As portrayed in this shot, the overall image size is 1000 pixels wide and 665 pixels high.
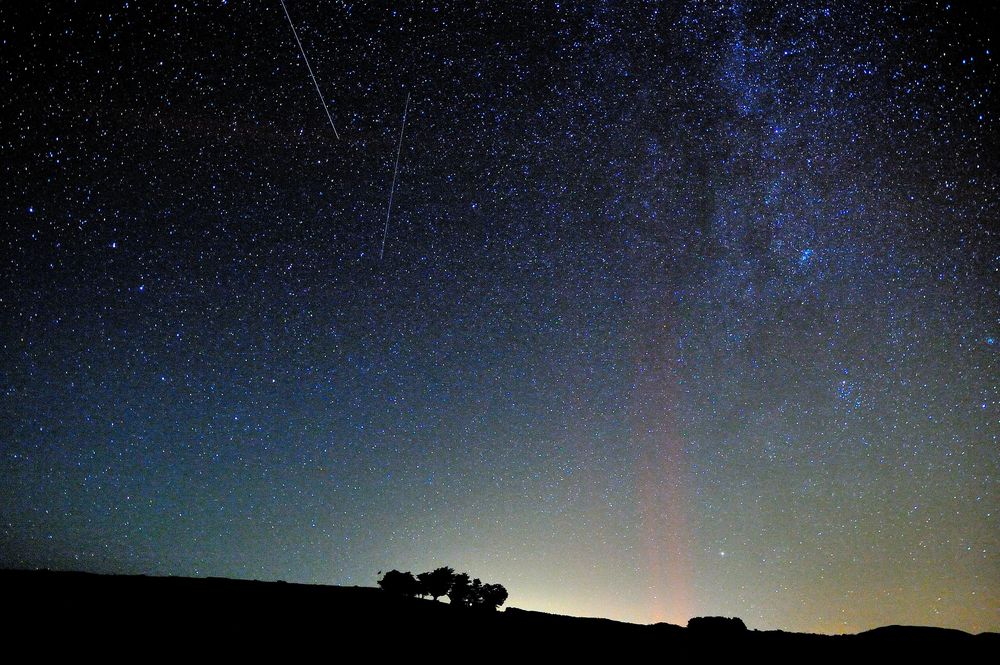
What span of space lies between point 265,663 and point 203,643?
5.61 feet

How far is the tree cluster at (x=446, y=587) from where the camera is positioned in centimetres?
2738

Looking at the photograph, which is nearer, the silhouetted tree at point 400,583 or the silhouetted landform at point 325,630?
the silhouetted landform at point 325,630

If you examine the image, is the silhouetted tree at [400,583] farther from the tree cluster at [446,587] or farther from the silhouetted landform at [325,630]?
the silhouetted landform at [325,630]

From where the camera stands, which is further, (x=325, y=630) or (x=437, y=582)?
(x=437, y=582)

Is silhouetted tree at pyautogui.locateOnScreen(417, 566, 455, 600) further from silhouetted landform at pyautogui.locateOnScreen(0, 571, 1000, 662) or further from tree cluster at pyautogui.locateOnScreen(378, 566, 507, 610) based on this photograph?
silhouetted landform at pyautogui.locateOnScreen(0, 571, 1000, 662)

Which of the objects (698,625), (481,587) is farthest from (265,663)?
(481,587)

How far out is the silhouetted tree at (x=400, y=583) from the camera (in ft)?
89.2

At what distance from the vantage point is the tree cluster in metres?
27.4

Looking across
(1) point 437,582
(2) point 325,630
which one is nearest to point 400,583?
(1) point 437,582

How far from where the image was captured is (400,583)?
89.8ft

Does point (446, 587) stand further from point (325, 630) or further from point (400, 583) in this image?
point (325, 630)

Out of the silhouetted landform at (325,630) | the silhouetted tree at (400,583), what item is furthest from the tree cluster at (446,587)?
the silhouetted landform at (325,630)

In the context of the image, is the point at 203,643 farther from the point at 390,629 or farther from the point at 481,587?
the point at 481,587

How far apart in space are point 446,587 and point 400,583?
94.9 inches
